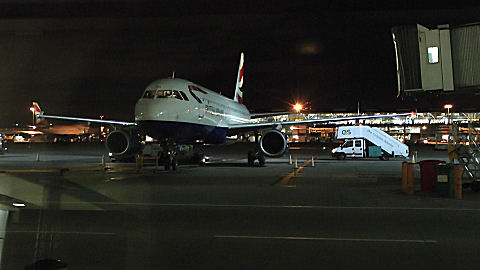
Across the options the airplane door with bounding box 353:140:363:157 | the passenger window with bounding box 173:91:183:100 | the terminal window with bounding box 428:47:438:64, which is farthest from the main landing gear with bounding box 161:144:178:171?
the airplane door with bounding box 353:140:363:157

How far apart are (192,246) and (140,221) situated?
8.33 feet

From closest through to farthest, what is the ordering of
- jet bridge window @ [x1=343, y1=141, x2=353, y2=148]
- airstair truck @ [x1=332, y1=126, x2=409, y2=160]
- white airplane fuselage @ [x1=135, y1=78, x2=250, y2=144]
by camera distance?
white airplane fuselage @ [x1=135, y1=78, x2=250, y2=144] < airstair truck @ [x1=332, y1=126, x2=409, y2=160] < jet bridge window @ [x1=343, y1=141, x2=353, y2=148]

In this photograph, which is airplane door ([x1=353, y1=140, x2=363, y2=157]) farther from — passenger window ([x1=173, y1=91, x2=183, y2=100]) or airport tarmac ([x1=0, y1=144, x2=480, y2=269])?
airport tarmac ([x1=0, y1=144, x2=480, y2=269])

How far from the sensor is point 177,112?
74.1 feet

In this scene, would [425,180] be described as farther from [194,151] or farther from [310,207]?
[194,151]

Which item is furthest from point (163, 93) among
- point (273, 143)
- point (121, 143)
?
point (273, 143)

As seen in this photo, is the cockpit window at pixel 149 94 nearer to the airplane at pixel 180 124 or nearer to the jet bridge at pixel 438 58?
the airplane at pixel 180 124

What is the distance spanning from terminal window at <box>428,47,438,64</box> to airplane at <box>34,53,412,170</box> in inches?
517

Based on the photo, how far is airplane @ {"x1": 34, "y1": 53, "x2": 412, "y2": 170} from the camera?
22203 millimetres

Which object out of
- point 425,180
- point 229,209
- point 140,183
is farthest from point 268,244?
point 140,183

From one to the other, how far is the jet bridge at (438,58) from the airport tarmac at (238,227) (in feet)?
9.98

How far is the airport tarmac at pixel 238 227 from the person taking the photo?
666 centimetres

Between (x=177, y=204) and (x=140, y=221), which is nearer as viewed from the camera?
(x=140, y=221)

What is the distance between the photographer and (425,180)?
49.2 ft
